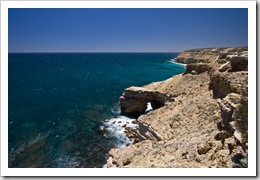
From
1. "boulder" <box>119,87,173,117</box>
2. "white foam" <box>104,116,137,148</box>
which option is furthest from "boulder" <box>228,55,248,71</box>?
"boulder" <box>119,87,173,117</box>

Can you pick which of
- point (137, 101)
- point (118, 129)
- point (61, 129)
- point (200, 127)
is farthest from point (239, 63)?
point (61, 129)

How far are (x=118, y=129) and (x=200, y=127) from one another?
1578cm

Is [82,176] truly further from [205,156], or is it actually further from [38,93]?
[38,93]

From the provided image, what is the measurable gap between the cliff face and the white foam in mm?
5489

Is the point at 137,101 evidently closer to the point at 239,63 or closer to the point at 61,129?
the point at 61,129

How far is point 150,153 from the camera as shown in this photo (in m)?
16.0

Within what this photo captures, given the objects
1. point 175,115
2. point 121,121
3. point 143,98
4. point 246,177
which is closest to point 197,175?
point 246,177

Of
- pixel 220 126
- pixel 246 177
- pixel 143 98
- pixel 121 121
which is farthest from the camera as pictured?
pixel 143 98

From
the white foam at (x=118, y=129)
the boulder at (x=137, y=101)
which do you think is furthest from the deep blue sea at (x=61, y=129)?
the boulder at (x=137, y=101)

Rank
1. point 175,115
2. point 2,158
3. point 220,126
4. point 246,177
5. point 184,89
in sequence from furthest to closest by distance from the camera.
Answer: point 184,89 → point 175,115 → point 220,126 → point 2,158 → point 246,177

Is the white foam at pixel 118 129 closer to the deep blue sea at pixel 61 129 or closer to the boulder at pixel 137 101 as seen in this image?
the deep blue sea at pixel 61 129

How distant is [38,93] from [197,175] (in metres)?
49.4

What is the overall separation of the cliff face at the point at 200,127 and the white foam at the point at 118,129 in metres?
5.49

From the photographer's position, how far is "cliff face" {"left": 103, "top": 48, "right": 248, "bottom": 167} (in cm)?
1224
